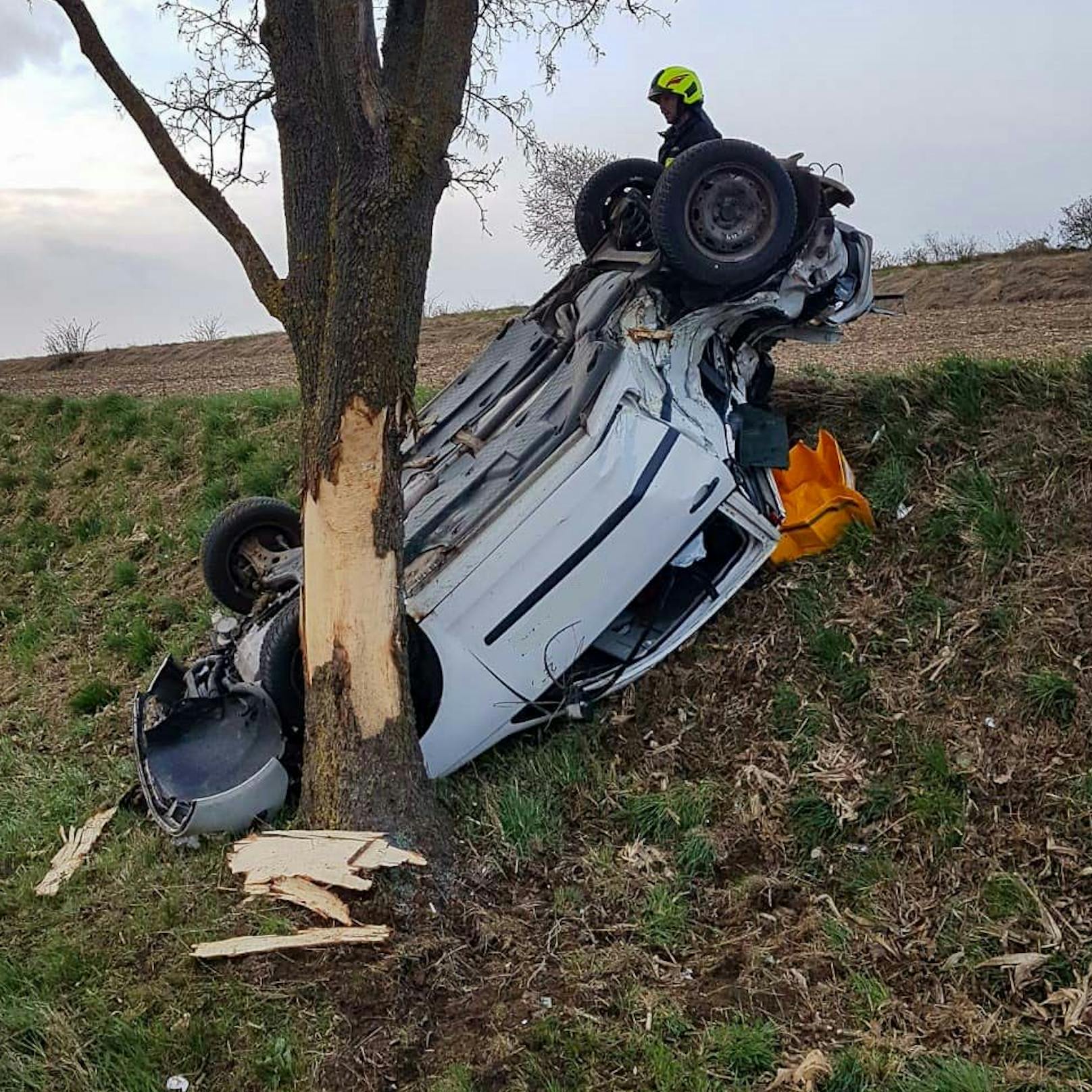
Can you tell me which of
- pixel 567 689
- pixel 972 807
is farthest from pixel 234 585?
pixel 972 807

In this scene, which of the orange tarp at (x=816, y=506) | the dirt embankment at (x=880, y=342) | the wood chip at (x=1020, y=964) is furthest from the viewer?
the dirt embankment at (x=880, y=342)

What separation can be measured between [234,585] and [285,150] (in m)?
2.67

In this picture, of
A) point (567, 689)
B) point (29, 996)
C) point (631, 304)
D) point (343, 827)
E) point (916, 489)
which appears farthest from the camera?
point (916, 489)

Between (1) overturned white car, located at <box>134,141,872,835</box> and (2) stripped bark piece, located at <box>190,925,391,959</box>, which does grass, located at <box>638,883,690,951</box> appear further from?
(1) overturned white car, located at <box>134,141,872,835</box>

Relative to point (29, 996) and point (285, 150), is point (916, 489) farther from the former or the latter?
point (29, 996)

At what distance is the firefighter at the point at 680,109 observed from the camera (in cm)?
582

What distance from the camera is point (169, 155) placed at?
4.55 metres

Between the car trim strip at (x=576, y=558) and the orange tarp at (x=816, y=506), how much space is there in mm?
1052

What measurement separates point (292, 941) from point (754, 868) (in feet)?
5.38

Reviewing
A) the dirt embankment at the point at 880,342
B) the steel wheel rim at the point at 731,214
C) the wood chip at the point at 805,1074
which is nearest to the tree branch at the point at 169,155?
the steel wheel rim at the point at 731,214

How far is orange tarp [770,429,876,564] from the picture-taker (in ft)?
18.5

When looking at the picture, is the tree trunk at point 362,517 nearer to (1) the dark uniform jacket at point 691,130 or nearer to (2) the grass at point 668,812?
(2) the grass at point 668,812

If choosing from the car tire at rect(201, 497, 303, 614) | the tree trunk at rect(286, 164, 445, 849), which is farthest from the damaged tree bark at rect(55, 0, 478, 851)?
the car tire at rect(201, 497, 303, 614)

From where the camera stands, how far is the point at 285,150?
14.4ft
